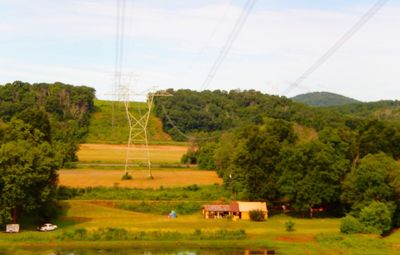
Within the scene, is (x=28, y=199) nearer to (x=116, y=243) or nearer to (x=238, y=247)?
(x=116, y=243)

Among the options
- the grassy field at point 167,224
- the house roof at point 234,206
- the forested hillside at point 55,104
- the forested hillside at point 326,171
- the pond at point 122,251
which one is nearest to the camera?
the pond at point 122,251

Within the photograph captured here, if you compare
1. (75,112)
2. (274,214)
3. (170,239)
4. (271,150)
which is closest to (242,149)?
(271,150)

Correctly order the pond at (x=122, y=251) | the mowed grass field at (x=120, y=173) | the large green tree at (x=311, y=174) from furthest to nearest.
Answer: the mowed grass field at (x=120, y=173) → the large green tree at (x=311, y=174) → the pond at (x=122, y=251)

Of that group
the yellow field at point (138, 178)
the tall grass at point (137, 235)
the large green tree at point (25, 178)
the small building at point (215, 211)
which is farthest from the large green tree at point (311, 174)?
the large green tree at point (25, 178)

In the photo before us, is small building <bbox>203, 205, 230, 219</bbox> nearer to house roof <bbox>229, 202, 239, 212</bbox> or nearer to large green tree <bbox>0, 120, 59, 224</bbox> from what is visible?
house roof <bbox>229, 202, 239, 212</bbox>

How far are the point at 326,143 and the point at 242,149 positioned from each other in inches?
421

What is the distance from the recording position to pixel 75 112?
189125 mm

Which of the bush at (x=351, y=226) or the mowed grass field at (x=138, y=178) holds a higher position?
the mowed grass field at (x=138, y=178)

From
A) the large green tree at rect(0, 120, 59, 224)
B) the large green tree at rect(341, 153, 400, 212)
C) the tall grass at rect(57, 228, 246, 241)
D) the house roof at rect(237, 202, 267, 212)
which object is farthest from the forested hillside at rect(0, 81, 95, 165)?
the tall grass at rect(57, 228, 246, 241)

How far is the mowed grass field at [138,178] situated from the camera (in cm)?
9302

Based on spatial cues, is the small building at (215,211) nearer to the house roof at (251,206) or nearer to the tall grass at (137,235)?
the house roof at (251,206)

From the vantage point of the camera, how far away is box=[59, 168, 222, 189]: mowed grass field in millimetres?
93019

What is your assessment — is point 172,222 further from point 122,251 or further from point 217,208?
point 122,251

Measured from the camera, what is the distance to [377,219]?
6525cm
